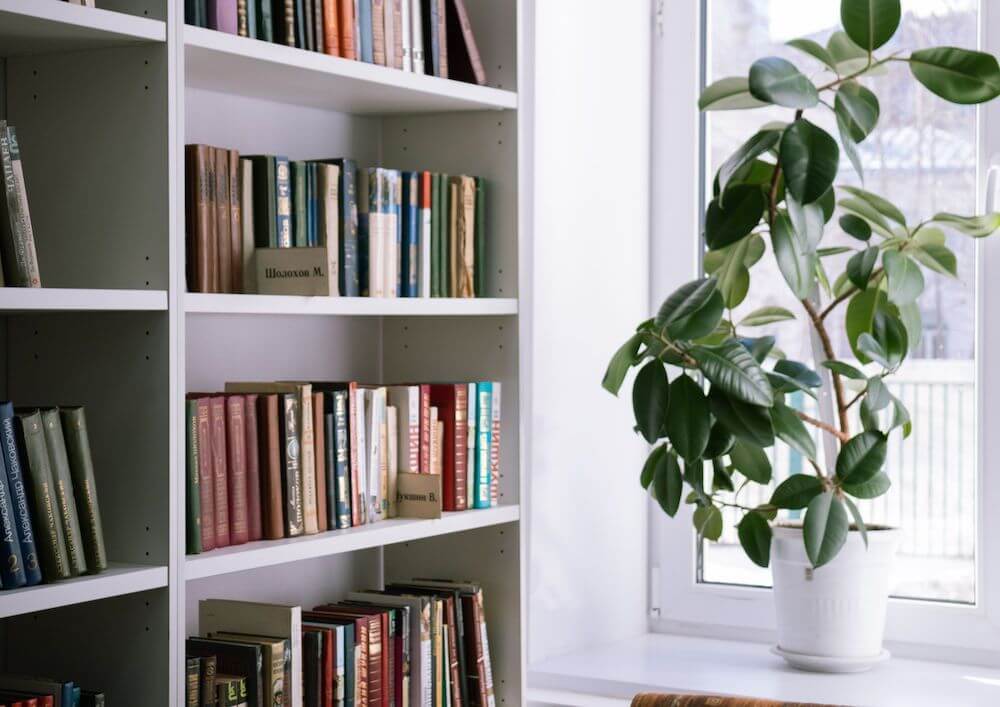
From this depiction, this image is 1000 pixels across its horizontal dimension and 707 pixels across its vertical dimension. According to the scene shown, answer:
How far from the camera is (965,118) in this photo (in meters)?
2.82

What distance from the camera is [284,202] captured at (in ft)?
6.86

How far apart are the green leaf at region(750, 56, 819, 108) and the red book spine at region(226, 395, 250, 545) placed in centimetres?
92

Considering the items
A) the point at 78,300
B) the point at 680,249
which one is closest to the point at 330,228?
the point at 78,300

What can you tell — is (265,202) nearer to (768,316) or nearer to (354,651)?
(354,651)

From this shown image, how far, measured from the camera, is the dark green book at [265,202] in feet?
6.77

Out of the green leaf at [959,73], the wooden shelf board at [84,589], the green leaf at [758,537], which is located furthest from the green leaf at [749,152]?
the wooden shelf board at [84,589]

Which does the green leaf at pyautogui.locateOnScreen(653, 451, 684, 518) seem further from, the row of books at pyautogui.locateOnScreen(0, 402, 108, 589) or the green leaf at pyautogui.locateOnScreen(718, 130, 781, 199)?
the row of books at pyautogui.locateOnScreen(0, 402, 108, 589)

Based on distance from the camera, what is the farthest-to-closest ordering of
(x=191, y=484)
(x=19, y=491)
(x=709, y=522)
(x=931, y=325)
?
(x=931, y=325), (x=709, y=522), (x=191, y=484), (x=19, y=491)

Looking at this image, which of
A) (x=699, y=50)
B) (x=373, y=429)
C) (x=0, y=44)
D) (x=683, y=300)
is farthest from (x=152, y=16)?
(x=699, y=50)

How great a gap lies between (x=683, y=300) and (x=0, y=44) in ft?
3.72

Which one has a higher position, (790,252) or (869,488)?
(790,252)

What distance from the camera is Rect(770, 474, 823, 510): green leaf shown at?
243 cm

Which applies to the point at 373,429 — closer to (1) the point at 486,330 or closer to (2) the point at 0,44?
(1) the point at 486,330

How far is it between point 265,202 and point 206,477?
448 mm
